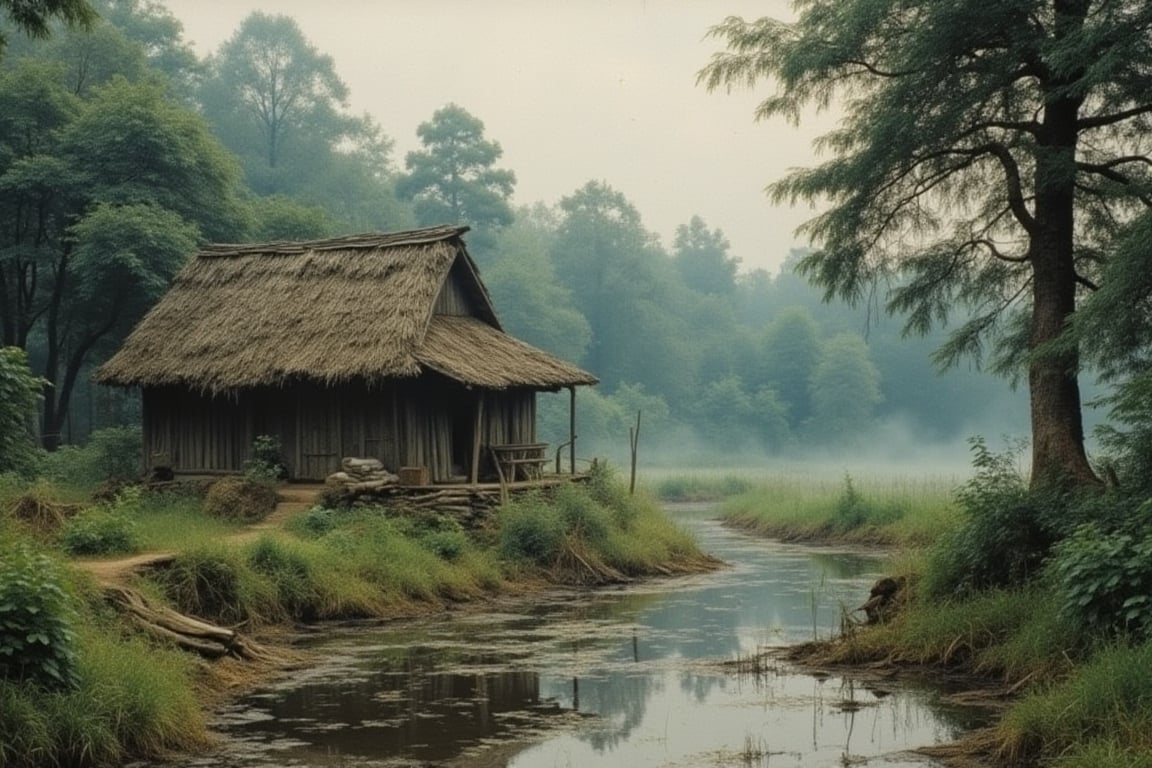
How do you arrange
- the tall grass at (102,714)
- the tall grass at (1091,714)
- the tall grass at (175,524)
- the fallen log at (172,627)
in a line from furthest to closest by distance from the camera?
the tall grass at (175,524), the fallen log at (172,627), the tall grass at (102,714), the tall grass at (1091,714)

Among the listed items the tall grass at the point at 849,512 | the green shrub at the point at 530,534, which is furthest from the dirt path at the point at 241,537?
the tall grass at the point at 849,512

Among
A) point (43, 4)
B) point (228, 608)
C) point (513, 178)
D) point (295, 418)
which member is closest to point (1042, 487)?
point (228, 608)

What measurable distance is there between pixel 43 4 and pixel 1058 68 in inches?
440

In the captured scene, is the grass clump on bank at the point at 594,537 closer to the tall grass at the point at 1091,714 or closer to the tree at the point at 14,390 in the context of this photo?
the tree at the point at 14,390

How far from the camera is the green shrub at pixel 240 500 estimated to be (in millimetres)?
22203

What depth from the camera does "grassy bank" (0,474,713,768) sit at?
10266mm

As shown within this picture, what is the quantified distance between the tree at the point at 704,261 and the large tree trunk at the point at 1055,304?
83.1 m

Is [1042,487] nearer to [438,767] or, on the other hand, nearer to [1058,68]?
[1058,68]

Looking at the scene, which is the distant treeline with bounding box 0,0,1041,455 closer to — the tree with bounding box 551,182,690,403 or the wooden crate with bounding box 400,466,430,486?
the tree with bounding box 551,182,690,403

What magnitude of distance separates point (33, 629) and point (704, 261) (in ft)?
308

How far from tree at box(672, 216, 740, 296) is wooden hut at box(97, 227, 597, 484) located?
242 feet

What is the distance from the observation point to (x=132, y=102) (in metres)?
33.0

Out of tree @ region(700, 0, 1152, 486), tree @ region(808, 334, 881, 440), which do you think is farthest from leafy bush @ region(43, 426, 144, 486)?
tree @ region(808, 334, 881, 440)

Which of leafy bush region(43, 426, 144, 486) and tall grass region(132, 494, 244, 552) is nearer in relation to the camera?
tall grass region(132, 494, 244, 552)
